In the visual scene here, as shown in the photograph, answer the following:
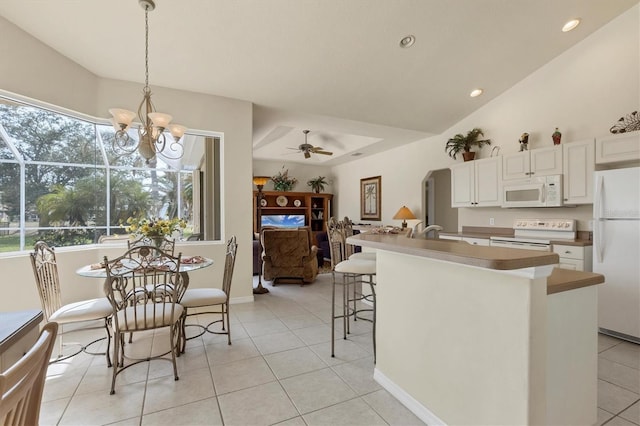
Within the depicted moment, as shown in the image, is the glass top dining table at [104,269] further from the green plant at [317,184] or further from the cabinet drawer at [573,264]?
the green plant at [317,184]

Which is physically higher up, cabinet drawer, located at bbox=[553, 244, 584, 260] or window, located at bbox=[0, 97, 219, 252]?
window, located at bbox=[0, 97, 219, 252]

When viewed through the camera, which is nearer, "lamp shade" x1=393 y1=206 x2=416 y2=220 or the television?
"lamp shade" x1=393 y1=206 x2=416 y2=220

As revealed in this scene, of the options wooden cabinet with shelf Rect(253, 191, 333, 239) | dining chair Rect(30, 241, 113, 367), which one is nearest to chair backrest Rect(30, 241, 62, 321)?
dining chair Rect(30, 241, 113, 367)

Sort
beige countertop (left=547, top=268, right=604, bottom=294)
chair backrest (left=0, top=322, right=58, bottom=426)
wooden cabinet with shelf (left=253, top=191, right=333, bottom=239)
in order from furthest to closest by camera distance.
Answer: wooden cabinet with shelf (left=253, top=191, right=333, bottom=239)
beige countertop (left=547, top=268, right=604, bottom=294)
chair backrest (left=0, top=322, right=58, bottom=426)

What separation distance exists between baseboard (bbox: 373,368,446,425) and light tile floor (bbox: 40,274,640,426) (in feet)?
0.12

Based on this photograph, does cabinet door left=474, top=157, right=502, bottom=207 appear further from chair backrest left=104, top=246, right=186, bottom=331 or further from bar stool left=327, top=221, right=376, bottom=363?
chair backrest left=104, top=246, right=186, bottom=331

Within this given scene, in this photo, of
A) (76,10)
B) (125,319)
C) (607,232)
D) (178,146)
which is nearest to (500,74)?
(607,232)

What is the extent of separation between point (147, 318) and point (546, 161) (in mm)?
4713

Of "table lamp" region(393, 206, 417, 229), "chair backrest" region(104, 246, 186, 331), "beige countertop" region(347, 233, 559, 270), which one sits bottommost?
"chair backrest" region(104, 246, 186, 331)

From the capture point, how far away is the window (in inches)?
116

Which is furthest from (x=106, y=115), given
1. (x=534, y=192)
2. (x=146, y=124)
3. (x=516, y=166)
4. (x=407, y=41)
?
(x=534, y=192)

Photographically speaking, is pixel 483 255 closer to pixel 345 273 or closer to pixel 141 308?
pixel 345 273

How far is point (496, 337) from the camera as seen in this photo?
1.35m

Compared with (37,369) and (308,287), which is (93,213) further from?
(37,369)
